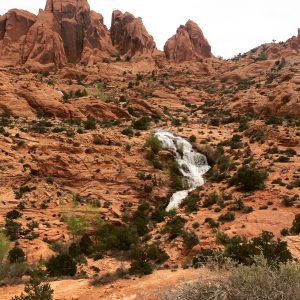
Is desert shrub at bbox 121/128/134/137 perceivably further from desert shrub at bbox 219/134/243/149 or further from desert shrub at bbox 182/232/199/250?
desert shrub at bbox 182/232/199/250

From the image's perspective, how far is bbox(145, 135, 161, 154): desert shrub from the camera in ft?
137

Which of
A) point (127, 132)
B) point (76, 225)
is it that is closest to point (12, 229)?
point (76, 225)

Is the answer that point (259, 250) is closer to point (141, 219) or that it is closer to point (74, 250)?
point (74, 250)

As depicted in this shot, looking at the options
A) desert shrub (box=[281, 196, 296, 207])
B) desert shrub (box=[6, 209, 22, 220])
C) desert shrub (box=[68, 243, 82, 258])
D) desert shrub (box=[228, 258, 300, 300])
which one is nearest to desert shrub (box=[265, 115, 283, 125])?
desert shrub (box=[281, 196, 296, 207])

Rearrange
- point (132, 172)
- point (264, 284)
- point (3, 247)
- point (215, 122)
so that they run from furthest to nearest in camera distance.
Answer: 1. point (215, 122)
2. point (132, 172)
3. point (3, 247)
4. point (264, 284)

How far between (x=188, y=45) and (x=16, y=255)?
77.1 metres

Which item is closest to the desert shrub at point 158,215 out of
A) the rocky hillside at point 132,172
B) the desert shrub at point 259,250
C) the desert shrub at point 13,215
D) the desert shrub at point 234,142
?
the rocky hillside at point 132,172

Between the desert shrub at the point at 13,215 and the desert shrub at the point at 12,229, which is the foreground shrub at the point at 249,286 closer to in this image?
the desert shrub at the point at 12,229

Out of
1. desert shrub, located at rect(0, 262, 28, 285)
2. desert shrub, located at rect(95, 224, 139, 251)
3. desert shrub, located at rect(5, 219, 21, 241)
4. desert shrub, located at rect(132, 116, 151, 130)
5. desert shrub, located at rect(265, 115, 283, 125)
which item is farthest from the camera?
desert shrub, located at rect(132, 116, 151, 130)

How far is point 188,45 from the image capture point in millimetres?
91500

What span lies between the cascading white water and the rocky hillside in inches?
33.5

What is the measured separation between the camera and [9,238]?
2552 cm

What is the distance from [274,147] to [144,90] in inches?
1384

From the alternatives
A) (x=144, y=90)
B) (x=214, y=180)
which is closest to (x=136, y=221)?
(x=214, y=180)
